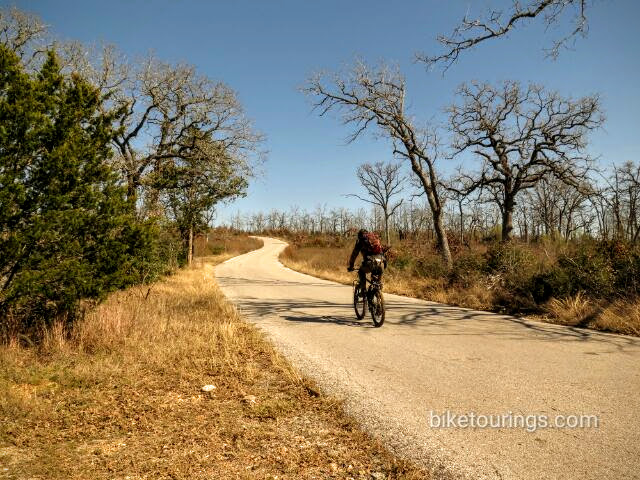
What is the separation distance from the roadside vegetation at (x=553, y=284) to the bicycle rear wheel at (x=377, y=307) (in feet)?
11.9

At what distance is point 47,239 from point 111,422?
124 inches

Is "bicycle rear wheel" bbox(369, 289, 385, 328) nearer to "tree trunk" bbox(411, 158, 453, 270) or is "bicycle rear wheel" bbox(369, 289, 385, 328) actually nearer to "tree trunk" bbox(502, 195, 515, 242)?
"tree trunk" bbox(411, 158, 453, 270)

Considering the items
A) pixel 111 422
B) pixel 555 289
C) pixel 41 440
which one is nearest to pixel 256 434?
pixel 111 422

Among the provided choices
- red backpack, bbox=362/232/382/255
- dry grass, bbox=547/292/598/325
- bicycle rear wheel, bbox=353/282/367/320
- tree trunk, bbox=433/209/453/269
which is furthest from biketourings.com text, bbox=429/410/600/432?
tree trunk, bbox=433/209/453/269

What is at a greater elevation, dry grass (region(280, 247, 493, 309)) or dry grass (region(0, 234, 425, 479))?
dry grass (region(280, 247, 493, 309))

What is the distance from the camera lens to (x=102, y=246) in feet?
20.8

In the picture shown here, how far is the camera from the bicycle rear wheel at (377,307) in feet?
26.5

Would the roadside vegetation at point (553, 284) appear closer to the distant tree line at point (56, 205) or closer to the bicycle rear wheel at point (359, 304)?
the bicycle rear wheel at point (359, 304)

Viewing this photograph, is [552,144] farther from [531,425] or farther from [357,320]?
[531,425]

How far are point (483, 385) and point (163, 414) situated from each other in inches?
138

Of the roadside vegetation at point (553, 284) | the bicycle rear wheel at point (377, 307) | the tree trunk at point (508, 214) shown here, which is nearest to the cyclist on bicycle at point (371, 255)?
the bicycle rear wheel at point (377, 307)

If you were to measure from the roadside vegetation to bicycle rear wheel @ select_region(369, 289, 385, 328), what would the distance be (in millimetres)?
3621

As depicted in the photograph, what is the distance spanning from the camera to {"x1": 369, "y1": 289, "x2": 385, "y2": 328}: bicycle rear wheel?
8.09 meters

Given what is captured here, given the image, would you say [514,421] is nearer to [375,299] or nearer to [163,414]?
[163,414]
